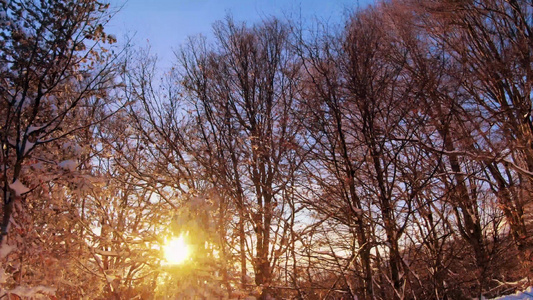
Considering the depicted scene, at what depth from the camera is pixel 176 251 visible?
5.02 m

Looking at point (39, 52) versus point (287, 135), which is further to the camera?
point (287, 135)

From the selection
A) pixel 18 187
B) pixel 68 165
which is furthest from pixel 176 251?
pixel 18 187

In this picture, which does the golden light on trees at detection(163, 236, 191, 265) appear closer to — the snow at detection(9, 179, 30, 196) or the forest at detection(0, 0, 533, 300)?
the forest at detection(0, 0, 533, 300)

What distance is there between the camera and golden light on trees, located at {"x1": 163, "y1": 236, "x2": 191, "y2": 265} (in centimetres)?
492

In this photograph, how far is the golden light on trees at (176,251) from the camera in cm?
492

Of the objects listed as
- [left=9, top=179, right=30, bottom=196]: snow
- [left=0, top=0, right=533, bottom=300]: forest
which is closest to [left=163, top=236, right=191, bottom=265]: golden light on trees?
[left=0, top=0, right=533, bottom=300]: forest

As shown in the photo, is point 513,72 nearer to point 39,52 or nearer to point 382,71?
point 382,71

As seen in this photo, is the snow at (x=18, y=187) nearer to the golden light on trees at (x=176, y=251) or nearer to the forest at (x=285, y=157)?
the forest at (x=285, y=157)

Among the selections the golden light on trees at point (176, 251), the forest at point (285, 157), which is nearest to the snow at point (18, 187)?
the forest at point (285, 157)

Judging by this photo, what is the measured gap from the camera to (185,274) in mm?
4812

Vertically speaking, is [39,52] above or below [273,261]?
above

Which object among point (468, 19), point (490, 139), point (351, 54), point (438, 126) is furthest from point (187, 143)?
point (468, 19)

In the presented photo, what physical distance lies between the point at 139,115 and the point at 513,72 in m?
8.10

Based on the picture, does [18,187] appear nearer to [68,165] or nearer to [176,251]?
[68,165]
